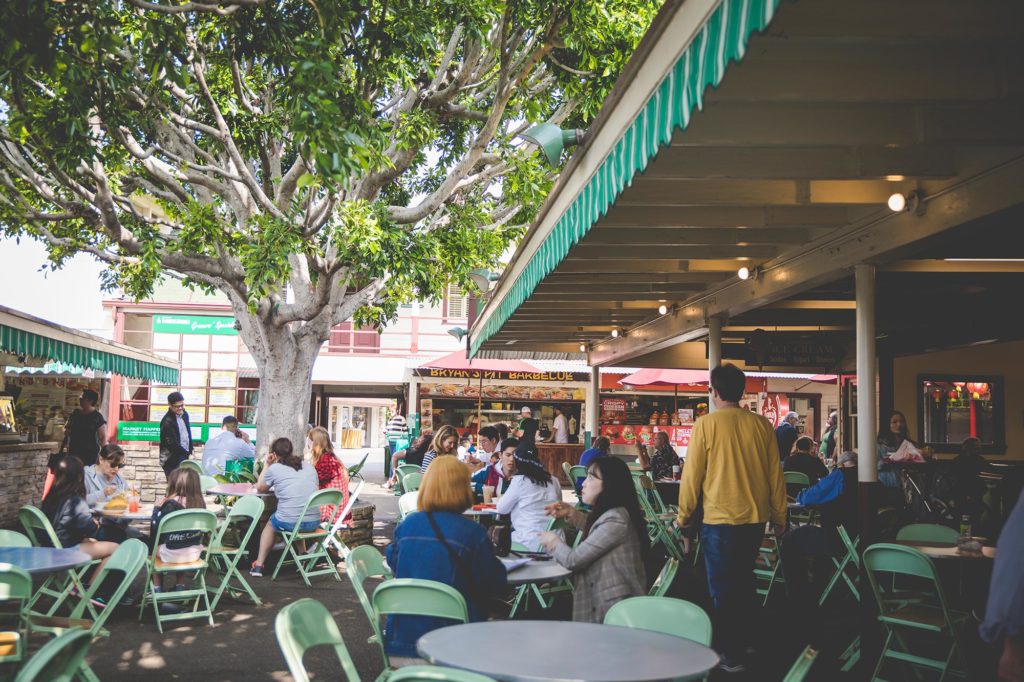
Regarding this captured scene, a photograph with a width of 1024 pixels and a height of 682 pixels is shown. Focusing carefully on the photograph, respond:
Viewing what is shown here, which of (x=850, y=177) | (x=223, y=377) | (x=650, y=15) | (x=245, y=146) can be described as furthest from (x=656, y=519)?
(x=223, y=377)

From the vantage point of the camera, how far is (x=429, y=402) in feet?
78.9

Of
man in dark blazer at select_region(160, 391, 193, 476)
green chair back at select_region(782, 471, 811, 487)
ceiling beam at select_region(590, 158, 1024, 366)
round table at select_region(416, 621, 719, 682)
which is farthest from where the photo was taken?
man in dark blazer at select_region(160, 391, 193, 476)

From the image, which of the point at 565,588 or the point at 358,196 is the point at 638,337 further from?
the point at 565,588

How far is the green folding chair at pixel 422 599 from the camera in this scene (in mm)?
3709

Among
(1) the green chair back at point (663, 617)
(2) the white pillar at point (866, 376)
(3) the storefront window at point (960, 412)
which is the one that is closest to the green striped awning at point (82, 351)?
(2) the white pillar at point (866, 376)

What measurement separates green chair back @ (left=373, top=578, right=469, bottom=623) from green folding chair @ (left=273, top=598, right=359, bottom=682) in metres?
0.41

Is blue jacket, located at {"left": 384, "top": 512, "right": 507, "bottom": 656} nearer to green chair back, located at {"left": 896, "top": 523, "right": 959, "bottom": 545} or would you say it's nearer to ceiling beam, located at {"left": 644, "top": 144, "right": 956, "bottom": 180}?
ceiling beam, located at {"left": 644, "top": 144, "right": 956, "bottom": 180}

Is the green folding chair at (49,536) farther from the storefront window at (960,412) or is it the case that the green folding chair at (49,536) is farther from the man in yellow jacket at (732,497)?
the storefront window at (960,412)

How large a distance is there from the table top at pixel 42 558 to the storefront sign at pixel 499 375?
45.9 feet

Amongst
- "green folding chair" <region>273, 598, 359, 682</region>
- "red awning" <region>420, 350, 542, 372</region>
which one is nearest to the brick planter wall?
"red awning" <region>420, 350, 542, 372</region>

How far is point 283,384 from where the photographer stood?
12.8 m

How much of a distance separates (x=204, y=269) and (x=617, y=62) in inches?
212

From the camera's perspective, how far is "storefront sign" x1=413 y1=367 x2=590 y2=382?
2034 cm

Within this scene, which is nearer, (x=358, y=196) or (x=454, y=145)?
(x=358, y=196)
